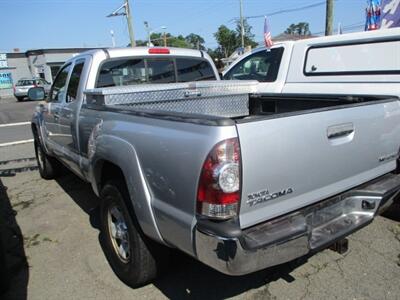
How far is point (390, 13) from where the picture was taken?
852cm

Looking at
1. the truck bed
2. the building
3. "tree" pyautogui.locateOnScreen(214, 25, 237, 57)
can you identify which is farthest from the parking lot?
"tree" pyautogui.locateOnScreen(214, 25, 237, 57)

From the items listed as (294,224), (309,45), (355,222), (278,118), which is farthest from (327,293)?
(309,45)

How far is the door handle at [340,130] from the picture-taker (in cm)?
246

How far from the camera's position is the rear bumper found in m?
2.11

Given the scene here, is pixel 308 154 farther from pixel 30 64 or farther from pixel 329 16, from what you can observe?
pixel 30 64

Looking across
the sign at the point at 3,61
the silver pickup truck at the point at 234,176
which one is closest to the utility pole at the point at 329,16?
the silver pickup truck at the point at 234,176

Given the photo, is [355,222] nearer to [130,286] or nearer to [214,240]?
[214,240]

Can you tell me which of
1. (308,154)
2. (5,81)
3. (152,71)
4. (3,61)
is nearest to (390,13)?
(152,71)

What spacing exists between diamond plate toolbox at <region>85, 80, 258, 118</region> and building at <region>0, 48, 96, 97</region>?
45650 mm

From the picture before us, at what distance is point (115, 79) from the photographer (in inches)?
172

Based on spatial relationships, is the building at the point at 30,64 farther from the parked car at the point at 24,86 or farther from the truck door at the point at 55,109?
the truck door at the point at 55,109

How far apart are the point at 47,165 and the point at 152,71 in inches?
110

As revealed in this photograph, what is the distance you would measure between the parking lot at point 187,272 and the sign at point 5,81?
157ft

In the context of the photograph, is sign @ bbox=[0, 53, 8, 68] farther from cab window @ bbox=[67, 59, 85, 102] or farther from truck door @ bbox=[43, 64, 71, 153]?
cab window @ bbox=[67, 59, 85, 102]
